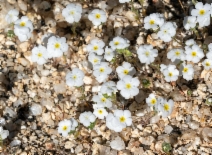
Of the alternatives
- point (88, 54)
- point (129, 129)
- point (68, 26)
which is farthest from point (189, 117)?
point (68, 26)

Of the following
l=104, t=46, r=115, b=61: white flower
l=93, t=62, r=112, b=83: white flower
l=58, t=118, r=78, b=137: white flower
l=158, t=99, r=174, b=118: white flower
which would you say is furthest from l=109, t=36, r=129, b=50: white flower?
l=58, t=118, r=78, b=137: white flower

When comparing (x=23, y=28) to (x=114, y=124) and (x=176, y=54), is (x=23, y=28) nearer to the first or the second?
(x=114, y=124)

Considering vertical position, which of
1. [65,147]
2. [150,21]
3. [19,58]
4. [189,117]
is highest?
[150,21]

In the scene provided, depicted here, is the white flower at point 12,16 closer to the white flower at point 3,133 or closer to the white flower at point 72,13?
the white flower at point 72,13

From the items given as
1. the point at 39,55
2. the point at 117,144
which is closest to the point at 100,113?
the point at 117,144

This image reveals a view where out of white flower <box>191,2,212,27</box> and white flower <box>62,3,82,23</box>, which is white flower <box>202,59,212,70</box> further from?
white flower <box>62,3,82,23</box>

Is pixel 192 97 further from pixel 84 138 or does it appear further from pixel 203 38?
pixel 84 138
